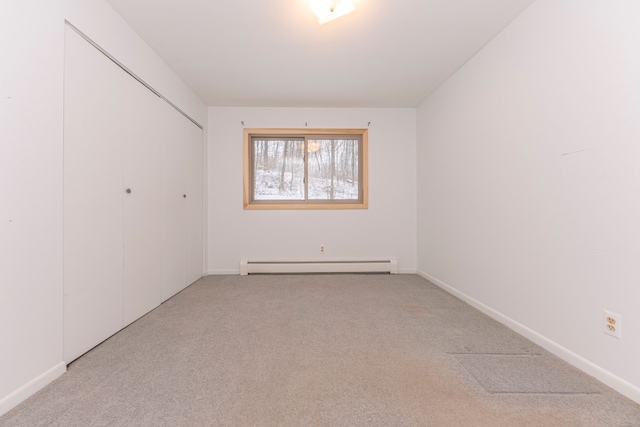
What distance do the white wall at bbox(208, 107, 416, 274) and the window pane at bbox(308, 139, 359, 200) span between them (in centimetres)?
26

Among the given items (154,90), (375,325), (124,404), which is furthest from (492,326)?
(154,90)

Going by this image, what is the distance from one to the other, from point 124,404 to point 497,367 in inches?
77.0

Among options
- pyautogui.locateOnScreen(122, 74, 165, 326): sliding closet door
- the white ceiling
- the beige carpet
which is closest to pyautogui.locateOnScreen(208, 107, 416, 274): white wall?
the white ceiling

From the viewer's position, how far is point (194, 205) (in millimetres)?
3518

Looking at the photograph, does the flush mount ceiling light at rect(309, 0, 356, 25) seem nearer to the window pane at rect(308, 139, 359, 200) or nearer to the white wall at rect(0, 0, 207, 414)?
the white wall at rect(0, 0, 207, 414)

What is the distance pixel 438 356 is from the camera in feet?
5.51

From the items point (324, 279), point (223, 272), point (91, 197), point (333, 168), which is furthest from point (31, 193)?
point (333, 168)

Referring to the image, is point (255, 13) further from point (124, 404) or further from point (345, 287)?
point (345, 287)

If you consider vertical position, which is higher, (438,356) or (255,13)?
(255,13)

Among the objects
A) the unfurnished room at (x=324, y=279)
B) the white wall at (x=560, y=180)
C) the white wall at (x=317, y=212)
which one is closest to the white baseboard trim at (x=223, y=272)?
the white wall at (x=317, y=212)

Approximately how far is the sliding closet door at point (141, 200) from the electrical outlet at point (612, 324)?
10.3ft

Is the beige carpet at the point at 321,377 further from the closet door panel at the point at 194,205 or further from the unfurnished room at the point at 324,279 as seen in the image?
the closet door panel at the point at 194,205

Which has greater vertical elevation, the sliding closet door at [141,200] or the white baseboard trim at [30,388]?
the sliding closet door at [141,200]

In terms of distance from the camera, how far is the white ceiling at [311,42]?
2.00 metres
